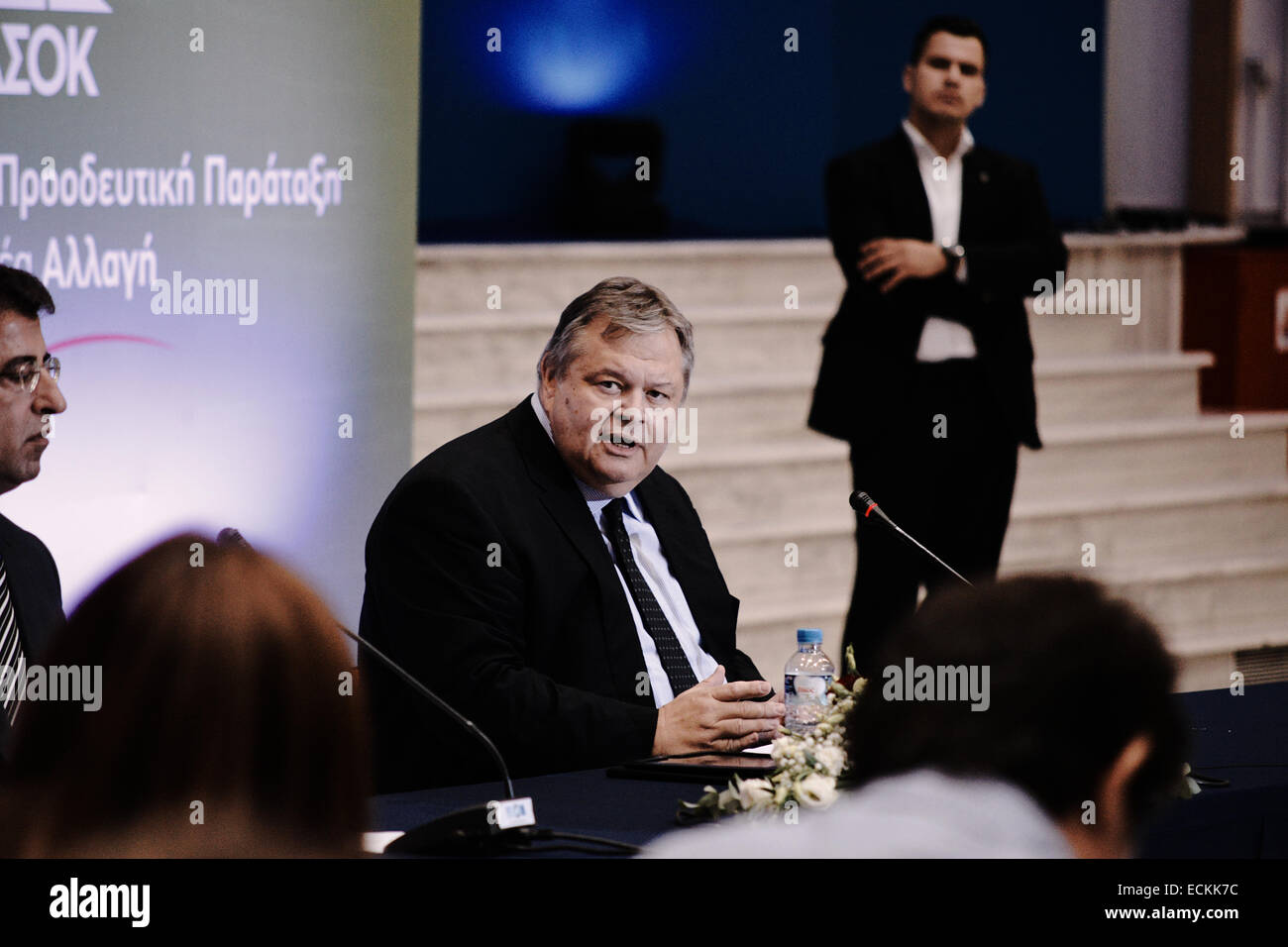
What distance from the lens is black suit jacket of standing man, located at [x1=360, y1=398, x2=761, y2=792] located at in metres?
2.65

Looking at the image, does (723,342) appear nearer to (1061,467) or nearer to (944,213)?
(944,213)

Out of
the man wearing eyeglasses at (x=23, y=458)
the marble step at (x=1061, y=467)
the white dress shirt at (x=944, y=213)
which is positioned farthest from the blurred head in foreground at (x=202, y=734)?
the marble step at (x=1061, y=467)

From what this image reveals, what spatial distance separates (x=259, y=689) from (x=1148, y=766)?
1.97ft

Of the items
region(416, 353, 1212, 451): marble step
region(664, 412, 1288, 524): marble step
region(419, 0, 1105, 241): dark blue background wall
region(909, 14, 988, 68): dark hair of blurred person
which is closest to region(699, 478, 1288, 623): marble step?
region(664, 412, 1288, 524): marble step

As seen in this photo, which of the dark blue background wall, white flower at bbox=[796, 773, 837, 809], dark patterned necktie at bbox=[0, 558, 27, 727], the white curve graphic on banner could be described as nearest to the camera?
white flower at bbox=[796, 773, 837, 809]

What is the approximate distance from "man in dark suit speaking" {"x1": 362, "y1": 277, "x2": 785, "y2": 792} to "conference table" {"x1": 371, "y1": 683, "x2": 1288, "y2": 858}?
0.17 m

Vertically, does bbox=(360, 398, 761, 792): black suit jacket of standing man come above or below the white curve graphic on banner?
below

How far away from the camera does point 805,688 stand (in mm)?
2650

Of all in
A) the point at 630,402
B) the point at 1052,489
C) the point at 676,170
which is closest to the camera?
the point at 630,402

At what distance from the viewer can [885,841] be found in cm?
115

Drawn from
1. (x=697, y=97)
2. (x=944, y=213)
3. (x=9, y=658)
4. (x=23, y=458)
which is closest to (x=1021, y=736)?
(x=9, y=658)

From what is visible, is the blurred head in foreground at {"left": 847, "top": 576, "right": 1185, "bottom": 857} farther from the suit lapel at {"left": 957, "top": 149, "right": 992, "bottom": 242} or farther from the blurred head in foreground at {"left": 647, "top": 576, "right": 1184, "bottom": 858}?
the suit lapel at {"left": 957, "top": 149, "right": 992, "bottom": 242}
